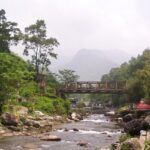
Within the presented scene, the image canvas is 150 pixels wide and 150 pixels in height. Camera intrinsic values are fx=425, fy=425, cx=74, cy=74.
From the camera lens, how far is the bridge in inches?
3177

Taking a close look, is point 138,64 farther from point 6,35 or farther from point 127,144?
point 127,144

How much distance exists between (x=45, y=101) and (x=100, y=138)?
1080 inches

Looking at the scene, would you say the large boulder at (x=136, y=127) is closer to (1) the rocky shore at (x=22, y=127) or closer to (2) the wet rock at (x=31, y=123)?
(1) the rocky shore at (x=22, y=127)

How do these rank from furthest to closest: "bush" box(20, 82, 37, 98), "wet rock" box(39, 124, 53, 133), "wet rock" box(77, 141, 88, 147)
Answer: "bush" box(20, 82, 37, 98)
"wet rock" box(39, 124, 53, 133)
"wet rock" box(77, 141, 88, 147)

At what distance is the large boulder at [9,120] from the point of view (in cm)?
4501

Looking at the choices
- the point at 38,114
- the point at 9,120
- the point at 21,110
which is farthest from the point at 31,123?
the point at 38,114

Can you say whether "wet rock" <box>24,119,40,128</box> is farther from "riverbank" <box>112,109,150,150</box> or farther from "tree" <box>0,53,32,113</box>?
"riverbank" <box>112,109,150,150</box>

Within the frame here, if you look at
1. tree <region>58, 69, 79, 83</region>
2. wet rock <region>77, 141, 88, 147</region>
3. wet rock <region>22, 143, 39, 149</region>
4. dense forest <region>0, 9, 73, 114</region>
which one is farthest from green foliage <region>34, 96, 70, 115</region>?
tree <region>58, 69, 79, 83</region>

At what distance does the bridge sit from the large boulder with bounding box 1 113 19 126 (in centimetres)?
3443

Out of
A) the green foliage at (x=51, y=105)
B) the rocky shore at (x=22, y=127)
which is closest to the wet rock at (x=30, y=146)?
the rocky shore at (x=22, y=127)

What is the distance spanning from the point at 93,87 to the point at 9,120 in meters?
37.3

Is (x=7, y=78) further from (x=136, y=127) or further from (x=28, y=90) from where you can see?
(x=136, y=127)

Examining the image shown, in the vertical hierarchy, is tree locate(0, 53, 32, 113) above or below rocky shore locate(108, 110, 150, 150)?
above

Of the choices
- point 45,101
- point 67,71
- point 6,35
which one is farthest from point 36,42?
point 67,71
